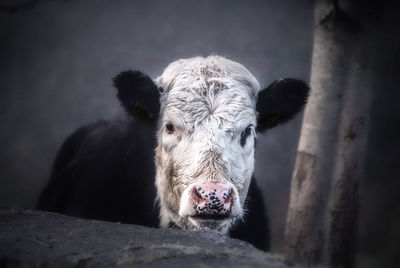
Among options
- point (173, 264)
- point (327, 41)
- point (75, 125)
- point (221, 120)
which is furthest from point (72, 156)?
point (75, 125)

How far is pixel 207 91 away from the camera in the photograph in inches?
155

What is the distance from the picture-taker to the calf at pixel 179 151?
3.57 m

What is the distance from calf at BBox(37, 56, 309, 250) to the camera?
3.57 meters

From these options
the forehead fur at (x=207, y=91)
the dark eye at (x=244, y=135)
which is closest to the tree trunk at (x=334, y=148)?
the forehead fur at (x=207, y=91)

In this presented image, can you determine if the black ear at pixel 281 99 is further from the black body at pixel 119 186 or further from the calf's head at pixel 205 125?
the black body at pixel 119 186

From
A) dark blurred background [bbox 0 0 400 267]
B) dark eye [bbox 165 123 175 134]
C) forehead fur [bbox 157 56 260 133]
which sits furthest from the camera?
dark blurred background [bbox 0 0 400 267]

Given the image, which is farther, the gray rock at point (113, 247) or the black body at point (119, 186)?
the black body at point (119, 186)

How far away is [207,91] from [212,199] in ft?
3.25

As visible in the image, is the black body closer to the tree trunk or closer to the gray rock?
the tree trunk

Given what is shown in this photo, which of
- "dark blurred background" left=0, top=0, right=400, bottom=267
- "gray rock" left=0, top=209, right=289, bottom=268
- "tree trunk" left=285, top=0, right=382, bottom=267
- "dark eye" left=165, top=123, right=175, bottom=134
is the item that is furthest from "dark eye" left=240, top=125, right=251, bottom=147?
"dark blurred background" left=0, top=0, right=400, bottom=267

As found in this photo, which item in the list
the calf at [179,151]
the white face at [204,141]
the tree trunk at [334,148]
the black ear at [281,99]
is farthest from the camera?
the tree trunk at [334,148]

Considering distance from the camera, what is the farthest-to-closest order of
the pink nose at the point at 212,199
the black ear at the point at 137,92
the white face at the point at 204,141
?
1. the black ear at the point at 137,92
2. the white face at the point at 204,141
3. the pink nose at the point at 212,199

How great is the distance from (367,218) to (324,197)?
4316 millimetres

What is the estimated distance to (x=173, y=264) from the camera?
2102 mm
